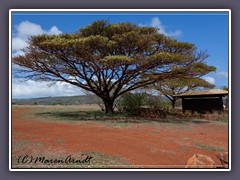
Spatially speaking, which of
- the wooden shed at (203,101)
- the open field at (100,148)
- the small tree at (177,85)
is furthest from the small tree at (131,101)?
the open field at (100,148)

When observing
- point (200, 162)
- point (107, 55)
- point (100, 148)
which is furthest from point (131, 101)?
point (200, 162)

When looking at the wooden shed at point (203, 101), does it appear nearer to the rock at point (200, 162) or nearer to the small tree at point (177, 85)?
the small tree at point (177, 85)

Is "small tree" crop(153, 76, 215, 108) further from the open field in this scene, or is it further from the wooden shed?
the open field

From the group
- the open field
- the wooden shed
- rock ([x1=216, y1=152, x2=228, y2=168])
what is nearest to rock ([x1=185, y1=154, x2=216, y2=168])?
the open field

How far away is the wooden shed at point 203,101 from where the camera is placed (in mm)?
15830

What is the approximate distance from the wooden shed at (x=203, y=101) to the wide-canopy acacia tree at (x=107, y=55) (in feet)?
8.43

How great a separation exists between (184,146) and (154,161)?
136 cm

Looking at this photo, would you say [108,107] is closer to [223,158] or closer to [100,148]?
[100,148]

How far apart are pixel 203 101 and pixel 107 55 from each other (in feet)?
20.2

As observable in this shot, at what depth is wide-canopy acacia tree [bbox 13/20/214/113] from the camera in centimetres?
1242

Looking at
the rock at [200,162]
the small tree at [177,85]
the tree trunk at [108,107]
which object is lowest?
the rock at [200,162]

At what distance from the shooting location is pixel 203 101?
16641 mm

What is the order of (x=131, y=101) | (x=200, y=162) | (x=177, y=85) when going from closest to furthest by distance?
(x=200, y=162) < (x=131, y=101) < (x=177, y=85)
